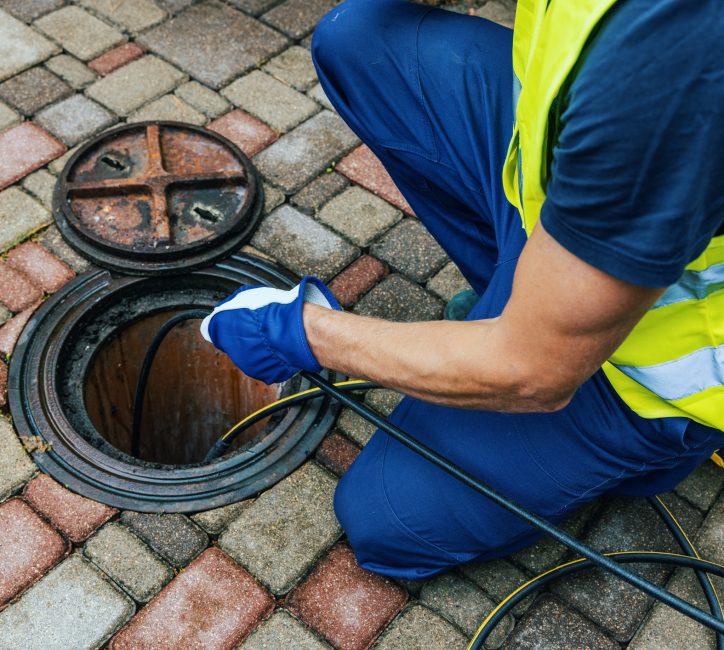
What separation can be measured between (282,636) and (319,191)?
1.57m

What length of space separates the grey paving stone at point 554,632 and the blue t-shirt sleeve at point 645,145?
1.16m

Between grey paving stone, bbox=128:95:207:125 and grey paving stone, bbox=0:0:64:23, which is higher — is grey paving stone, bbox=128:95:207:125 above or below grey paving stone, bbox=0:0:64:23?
below

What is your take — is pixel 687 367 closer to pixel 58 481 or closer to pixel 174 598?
pixel 174 598

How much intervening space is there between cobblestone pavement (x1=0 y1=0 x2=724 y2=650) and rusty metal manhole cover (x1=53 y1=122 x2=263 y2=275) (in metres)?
0.09

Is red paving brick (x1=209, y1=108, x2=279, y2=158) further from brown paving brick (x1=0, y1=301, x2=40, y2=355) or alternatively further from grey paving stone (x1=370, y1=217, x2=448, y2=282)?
brown paving brick (x1=0, y1=301, x2=40, y2=355)

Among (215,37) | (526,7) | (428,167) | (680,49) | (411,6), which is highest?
(680,49)

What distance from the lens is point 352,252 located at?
2.94m

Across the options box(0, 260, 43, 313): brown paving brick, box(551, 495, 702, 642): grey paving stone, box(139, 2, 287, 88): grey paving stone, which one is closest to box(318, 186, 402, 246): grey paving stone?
box(139, 2, 287, 88): grey paving stone

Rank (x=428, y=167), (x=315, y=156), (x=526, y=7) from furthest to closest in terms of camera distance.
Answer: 1. (x=315, y=156)
2. (x=428, y=167)
3. (x=526, y=7)

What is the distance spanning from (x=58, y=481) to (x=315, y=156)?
149 cm

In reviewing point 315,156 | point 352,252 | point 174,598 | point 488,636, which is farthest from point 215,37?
point 488,636

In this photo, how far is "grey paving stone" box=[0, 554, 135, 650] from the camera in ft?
6.85

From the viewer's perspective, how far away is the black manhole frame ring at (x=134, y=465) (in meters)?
2.34

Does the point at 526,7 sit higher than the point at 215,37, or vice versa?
the point at 526,7
